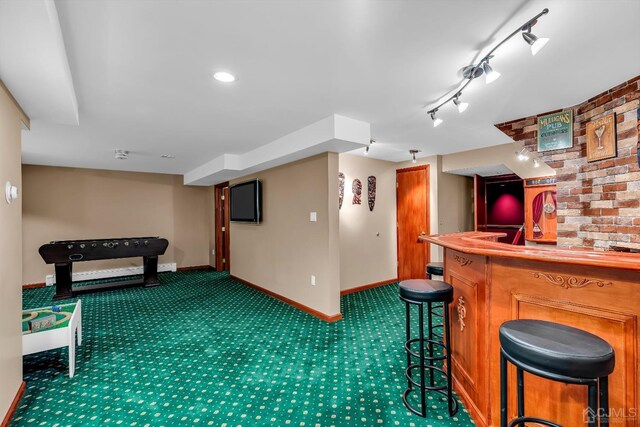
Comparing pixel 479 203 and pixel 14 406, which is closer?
pixel 14 406

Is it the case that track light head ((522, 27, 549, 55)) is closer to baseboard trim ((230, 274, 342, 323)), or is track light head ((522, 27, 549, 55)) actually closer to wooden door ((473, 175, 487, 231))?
baseboard trim ((230, 274, 342, 323))

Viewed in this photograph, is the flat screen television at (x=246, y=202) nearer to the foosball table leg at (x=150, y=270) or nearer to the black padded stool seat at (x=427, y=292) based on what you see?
the foosball table leg at (x=150, y=270)

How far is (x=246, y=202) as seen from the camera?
202 inches

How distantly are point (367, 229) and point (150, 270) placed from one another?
13.2 feet

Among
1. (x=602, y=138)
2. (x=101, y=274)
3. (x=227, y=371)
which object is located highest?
(x=602, y=138)

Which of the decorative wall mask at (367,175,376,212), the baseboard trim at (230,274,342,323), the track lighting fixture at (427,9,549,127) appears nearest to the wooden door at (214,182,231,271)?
the baseboard trim at (230,274,342,323)

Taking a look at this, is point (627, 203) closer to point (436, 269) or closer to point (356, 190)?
point (436, 269)

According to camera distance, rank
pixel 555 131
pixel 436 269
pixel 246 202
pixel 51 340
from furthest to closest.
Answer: pixel 246 202
pixel 436 269
pixel 555 131
pixel 51 340

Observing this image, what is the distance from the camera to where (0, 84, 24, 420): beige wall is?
6.01 feet

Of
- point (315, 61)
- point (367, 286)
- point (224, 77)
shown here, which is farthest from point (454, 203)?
point (224, 77)

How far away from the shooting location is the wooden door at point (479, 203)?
5.34 meters

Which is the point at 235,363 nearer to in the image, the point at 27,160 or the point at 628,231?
the point at 628,231

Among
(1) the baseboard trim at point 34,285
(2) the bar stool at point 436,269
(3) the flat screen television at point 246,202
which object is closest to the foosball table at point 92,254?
(1) the baseboard trim at point 34,285

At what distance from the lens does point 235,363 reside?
8.41 feet
